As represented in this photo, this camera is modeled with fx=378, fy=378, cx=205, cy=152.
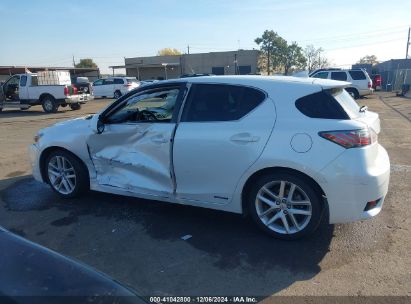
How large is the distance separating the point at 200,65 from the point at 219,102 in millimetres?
65185

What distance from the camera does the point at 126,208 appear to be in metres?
4.96

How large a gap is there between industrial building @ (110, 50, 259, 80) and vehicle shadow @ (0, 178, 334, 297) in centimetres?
→ 6023

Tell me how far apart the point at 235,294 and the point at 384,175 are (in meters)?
1.92

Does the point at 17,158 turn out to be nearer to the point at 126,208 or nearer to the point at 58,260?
the point at 126,208

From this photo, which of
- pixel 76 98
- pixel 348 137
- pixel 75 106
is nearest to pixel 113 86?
pixel 75 106

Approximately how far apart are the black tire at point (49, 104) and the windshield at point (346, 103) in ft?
58.9

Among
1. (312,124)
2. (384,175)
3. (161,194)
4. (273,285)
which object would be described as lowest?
(273,285)

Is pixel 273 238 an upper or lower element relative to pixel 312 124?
lower

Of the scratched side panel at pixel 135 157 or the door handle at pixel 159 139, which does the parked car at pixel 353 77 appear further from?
the door handle at pixel 159 139

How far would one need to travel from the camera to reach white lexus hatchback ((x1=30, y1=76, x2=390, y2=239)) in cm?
362

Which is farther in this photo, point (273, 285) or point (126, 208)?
point (126, 208)

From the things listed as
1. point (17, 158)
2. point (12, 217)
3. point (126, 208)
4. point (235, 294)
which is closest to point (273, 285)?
point (235, 294)

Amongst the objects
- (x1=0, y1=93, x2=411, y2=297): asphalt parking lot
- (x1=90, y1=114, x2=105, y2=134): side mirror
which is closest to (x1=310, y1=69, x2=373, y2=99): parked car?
(x1=0, y1=93, x2=411, y2=297): asphalt parking lot

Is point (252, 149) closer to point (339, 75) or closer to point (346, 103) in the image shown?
point (346, 103)
